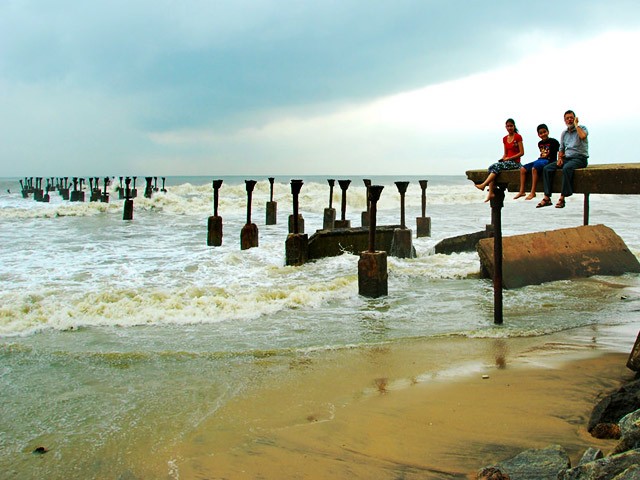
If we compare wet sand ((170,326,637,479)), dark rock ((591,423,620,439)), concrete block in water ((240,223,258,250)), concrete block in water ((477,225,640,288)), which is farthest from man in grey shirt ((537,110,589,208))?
concrete block in water ((240,223,258,250))

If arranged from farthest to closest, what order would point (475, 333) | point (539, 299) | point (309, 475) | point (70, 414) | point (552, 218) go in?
point (552, 218) → point (539, 299) → point (475, 333) → point (70, 414) → point (309, 475)

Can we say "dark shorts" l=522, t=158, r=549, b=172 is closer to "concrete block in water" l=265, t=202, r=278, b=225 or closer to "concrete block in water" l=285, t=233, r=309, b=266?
"concrete block in water" l=285, t=233, r=309, b=266

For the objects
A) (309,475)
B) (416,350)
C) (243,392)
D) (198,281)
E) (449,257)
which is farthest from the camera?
(449,257)

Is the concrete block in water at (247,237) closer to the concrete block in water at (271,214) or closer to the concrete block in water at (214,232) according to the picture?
the concrete block in water at (214,232)

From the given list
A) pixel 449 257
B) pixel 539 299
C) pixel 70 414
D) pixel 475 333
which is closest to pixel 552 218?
pixel 449 257

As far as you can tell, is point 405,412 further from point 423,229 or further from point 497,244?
point 423,229

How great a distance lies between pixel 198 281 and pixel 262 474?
779cm

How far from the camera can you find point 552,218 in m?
25.8

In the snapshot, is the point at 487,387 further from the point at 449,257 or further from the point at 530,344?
the point at 449,257

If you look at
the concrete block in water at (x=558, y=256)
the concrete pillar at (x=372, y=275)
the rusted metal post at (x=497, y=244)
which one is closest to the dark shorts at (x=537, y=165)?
the rusted metal post at (x=497, y=244)

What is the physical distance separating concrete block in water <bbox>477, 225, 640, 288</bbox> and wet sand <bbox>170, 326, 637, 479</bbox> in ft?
12.2

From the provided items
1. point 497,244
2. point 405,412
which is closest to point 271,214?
point 497,244

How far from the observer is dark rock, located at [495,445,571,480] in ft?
10.00

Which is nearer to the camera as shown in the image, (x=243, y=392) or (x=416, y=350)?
(x=243, y=392)
